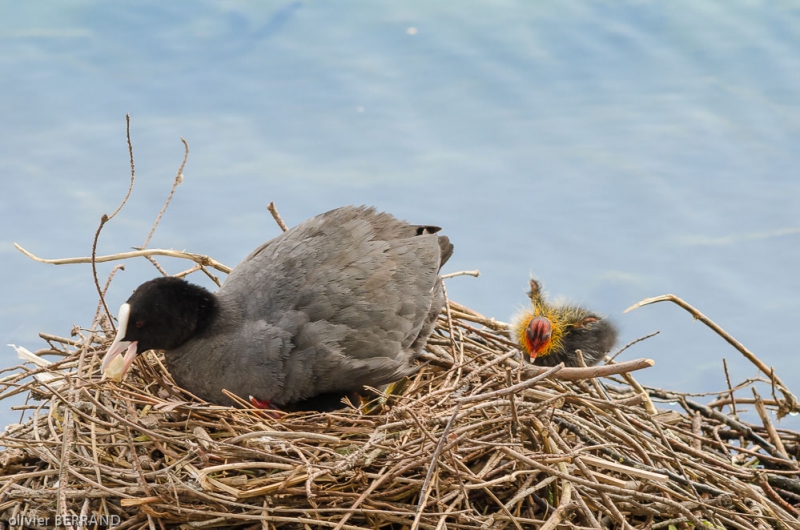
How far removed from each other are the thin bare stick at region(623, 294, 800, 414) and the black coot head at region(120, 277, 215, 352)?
1989 mm

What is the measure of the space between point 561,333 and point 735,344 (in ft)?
2.94

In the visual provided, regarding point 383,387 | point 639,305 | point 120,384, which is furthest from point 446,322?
point 120,384

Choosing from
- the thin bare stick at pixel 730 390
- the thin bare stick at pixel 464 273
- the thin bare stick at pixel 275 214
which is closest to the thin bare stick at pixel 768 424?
the thin bare stick at pixel 730 390

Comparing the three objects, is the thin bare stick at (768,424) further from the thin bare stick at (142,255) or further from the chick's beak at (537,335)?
the thin bare stick at (142,255)

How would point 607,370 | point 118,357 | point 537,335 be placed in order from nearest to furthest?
1. point 607,370
2. point 118,357
3. point 537,335

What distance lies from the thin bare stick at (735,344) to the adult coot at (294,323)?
1.16 m

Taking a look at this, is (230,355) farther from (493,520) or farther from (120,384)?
(493,520)

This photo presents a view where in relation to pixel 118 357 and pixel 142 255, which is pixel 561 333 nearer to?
pixel 142 255

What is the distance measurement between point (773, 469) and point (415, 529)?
226cm

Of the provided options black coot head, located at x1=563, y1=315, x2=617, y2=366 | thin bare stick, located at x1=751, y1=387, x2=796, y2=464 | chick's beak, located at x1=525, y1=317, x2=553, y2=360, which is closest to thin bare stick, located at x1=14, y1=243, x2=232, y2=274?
chick's beak, located at x1=525, y1=317, x2=553, y2=360

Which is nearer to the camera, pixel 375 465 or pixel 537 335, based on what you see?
pixel 375 465

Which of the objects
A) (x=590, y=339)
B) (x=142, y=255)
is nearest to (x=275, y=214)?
(x=142, y=255)

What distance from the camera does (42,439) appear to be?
3.86 m

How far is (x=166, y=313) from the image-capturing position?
3842mm
